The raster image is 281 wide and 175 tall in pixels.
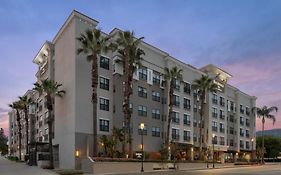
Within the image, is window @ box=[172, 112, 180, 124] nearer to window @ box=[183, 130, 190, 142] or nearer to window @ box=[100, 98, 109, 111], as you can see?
window @ box=[183, 130, 190, 142]

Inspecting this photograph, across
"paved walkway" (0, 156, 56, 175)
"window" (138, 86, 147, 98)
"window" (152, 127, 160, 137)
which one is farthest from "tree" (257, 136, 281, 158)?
"paved walkway" (0, 156, 56, 175)

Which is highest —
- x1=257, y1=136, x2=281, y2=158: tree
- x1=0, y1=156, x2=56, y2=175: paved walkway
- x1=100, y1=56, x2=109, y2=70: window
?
x1=100, y1=56, x2=109, y2=70: window

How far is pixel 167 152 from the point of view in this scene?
6191cm

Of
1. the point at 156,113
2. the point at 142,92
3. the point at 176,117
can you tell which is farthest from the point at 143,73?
the point at 176,117

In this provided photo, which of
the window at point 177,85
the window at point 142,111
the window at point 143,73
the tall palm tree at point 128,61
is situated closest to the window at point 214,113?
the window at point 177,85

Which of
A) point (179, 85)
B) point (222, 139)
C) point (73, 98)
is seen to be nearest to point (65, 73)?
point (73, 98)

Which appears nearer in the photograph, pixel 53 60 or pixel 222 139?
pixel 53 60

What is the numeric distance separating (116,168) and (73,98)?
41.4ft

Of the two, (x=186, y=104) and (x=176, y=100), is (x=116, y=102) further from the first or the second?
(x=186, y=104)

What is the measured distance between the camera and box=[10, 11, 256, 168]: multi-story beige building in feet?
175

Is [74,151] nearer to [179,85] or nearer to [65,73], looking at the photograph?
[65,73]

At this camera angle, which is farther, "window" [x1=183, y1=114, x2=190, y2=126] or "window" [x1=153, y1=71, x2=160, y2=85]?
"window" [x1=183, y1=114, x2=190, y2=126]

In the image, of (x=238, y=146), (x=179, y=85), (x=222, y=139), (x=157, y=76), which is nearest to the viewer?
(x=157, y=76)

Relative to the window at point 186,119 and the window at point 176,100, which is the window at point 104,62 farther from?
the window at point 186,119
